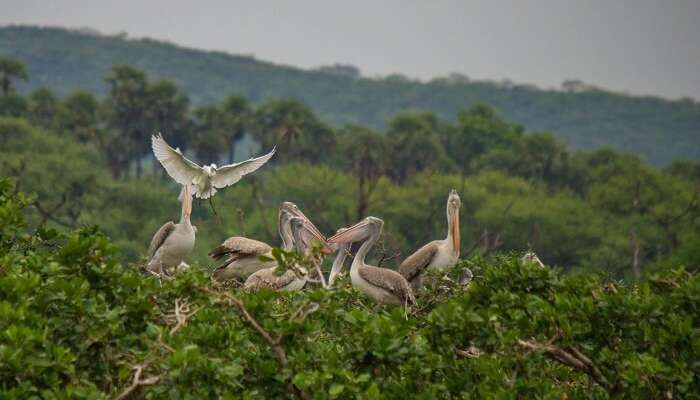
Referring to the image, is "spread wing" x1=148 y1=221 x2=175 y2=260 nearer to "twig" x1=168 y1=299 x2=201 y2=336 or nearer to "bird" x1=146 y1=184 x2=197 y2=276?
"bird" x1=146 y1=184 x2=197 y2=276

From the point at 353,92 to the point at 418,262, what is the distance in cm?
13886

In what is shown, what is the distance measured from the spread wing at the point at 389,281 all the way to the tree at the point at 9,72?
187ft

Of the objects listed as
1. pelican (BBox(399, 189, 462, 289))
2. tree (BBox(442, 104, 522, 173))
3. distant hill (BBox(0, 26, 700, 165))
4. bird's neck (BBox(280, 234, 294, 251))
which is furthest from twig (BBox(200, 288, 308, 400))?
distant hill (BBox(0, 26, 700, 165))

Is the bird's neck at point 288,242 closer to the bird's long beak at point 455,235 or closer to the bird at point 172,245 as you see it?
the bird at point 172,245

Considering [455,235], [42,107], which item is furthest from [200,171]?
[42,107]

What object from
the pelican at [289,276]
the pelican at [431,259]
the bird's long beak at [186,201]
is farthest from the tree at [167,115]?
the pelican at [431,259]

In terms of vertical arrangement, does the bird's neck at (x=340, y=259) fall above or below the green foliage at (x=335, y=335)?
below

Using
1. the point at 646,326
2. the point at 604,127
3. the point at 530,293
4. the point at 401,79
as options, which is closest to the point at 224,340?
the point at 530,293

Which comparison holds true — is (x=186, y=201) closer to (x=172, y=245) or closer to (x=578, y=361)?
(x=172, y=245)

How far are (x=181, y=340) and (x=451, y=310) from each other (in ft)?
5.09

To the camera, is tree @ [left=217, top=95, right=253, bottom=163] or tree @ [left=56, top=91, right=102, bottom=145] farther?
tree @ [left=217, top=95, right=253, bottom=163]

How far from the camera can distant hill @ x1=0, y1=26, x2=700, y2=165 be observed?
460 feet

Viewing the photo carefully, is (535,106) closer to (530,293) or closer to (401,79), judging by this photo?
(401,79)

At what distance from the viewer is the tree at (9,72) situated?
65000 millimetres
